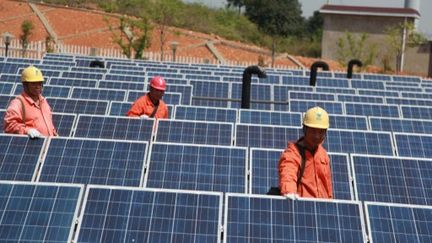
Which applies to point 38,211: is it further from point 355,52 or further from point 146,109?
point 355,52

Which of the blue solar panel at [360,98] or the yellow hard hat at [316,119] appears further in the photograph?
the blue solar panel at [360,98]

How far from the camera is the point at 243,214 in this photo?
6211mm

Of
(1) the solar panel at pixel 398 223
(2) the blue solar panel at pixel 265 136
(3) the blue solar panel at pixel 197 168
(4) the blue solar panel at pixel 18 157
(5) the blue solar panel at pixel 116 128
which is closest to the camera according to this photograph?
(1) the solar panel at pixel 398 223

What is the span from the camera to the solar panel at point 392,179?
8492mm

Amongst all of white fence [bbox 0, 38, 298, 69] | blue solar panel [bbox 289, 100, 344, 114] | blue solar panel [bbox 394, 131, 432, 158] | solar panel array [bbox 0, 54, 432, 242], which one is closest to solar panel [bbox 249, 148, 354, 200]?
solar panel array [bbox 0, 54, 432, 242]

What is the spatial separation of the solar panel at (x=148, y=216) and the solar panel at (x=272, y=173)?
7.40 ft

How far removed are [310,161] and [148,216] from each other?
5.25 feet

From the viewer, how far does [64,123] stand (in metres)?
10.9

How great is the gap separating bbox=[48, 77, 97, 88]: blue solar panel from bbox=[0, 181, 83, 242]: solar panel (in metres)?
11.0

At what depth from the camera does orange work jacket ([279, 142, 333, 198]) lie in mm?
6716

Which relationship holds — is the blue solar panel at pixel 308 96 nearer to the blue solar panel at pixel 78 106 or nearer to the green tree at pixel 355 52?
the blue solar panel at pixel 78 106

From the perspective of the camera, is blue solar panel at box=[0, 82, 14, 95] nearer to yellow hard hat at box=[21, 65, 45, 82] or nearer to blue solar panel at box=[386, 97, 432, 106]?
yellow hard hat at box=[21, 65, 45, 82]

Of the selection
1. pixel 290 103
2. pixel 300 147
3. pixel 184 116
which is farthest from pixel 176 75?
pixel 300 147

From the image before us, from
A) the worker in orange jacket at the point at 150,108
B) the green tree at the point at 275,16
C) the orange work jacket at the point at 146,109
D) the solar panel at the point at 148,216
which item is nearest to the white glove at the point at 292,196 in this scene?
the solar panel at the point at 148,216
